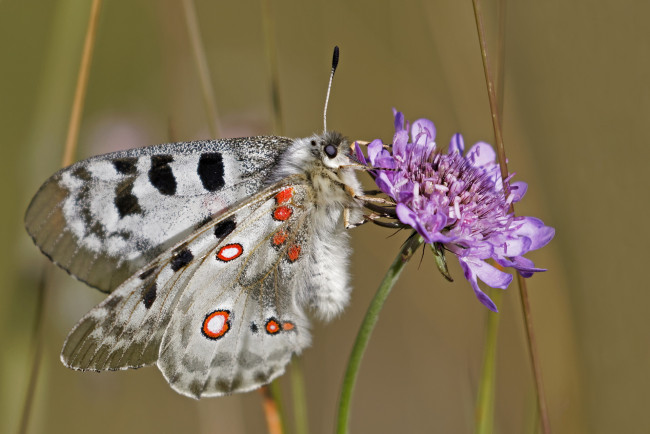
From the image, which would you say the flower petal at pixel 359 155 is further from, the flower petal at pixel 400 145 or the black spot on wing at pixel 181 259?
the black spot on wing at pixel 181 259

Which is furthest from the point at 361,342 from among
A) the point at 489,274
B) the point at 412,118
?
the point at 412,118

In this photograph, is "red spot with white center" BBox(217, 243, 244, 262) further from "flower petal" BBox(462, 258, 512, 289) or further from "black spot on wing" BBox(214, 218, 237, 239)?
"flower petal" BBox(462, 258, 512, 289)

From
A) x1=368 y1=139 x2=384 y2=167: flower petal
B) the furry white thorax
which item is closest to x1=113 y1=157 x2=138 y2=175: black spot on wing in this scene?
the furry white thorax

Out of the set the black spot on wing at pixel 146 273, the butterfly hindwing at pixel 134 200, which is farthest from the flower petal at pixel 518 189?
the black spot on wing at pixel 146 273

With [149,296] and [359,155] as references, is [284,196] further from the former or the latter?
[149,296]

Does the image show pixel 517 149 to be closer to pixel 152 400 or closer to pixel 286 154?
pixel 286 154
